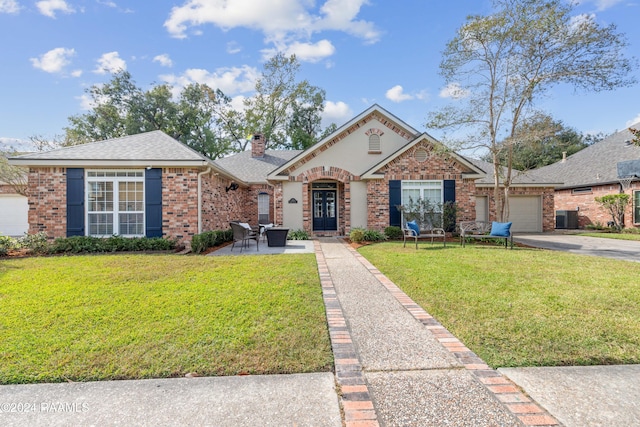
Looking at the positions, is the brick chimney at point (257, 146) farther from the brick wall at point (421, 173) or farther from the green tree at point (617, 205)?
the green tree at point (617, 205)

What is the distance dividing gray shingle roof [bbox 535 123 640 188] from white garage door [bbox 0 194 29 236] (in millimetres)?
32326

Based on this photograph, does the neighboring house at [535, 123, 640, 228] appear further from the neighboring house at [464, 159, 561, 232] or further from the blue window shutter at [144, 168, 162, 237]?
the blue window shutter at [144, 168, 162, 237]

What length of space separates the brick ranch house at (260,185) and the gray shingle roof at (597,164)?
4846mm

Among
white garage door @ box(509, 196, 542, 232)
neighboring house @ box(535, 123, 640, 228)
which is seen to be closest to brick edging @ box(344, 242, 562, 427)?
white garage door @ box(509, 196, 542, 232)

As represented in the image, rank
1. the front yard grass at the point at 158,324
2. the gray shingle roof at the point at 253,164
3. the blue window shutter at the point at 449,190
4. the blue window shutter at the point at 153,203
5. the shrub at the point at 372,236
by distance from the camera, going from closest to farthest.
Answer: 1. the front yard grass at the point at 158,324
2. the blue window shutter at the point at 153,203
3. the shrub at the point at 372,236
4. the blue window shutter at the point at 449,190
5. the gray shingle roof at the point at 253,164

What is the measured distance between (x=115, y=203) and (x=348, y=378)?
36.2 ft

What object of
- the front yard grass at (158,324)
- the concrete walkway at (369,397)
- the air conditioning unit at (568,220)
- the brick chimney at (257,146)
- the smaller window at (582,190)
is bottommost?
the concrete walkway at (369,397)

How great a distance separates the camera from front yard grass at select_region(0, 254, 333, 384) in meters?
2.89

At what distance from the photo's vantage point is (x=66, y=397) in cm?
248

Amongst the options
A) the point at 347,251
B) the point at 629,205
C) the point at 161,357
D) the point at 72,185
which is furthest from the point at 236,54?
the point at 629,205

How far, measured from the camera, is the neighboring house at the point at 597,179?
17.3 m

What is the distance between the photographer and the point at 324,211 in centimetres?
1600

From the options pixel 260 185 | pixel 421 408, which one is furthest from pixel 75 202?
pixel 421 408

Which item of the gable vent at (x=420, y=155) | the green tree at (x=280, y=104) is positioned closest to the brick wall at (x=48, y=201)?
the gable vent at (x=420, y=155)
